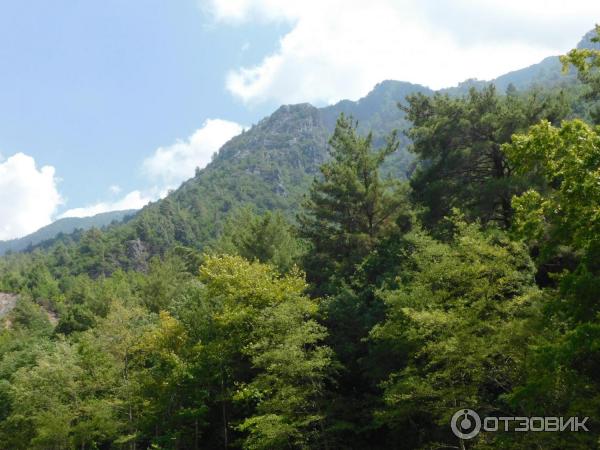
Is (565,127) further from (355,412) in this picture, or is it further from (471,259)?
(355,412)

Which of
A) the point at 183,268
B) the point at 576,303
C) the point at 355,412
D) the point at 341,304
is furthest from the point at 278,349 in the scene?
the point at 183,268

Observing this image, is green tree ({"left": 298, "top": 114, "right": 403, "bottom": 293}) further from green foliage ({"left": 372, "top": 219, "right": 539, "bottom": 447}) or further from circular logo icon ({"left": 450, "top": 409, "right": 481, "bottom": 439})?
circular logo icon ({"left": 450, "top": 409, "right": 481, "bottom": 439})

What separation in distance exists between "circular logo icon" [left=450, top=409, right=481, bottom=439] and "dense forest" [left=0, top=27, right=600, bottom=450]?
0.22 m

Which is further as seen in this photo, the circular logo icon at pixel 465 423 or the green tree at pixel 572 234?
the circular logo icon at pixel 465 423

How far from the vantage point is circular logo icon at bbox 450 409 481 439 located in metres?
12.7

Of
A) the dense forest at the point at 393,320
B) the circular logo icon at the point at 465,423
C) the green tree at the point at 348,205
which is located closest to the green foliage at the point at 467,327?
the dense forest at the point at 393,320

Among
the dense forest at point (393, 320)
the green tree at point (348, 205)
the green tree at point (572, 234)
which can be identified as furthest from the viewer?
the green tree at point (348, 205)

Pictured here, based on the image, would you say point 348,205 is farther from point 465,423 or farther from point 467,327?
point 465,423

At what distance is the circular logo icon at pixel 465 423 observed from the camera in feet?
41.5

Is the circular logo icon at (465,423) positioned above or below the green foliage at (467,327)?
below

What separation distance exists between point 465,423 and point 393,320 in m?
3.96

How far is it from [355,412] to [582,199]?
13653 millimetres

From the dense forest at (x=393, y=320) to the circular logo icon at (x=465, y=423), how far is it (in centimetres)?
22

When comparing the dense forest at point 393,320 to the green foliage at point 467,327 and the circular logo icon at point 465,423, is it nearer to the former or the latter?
the green foliage at point 467,327
